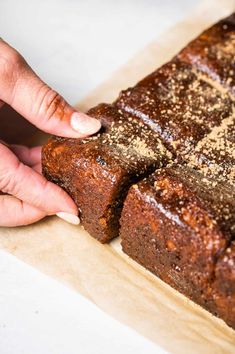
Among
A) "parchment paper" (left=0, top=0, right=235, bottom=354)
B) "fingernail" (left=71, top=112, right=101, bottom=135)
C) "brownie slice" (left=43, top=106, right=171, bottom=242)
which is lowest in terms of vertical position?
"parchment paper" (left=0, top=0, right=235, bottom=354)

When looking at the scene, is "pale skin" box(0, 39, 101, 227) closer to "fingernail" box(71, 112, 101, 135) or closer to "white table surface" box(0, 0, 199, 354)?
"fingernail" box(71, 112, 101, 135)

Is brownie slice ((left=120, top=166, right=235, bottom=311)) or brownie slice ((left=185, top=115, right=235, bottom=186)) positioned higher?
brownie slice ((left=185, top=115, right=235, bottom=186))

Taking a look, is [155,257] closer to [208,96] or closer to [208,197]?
[208,197]

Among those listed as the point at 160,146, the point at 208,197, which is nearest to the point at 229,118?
the point at 160,146

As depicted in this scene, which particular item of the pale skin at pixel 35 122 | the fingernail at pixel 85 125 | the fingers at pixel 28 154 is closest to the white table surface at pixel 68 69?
the pale skin at pixel 35 122

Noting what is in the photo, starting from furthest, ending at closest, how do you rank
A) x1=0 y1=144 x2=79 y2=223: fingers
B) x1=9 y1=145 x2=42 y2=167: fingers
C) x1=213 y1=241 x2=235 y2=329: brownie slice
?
x1=9 y1=145 x2=42 y2=167: fingers
x1=0 y1=144 x2=79 y2=223: fingers
x1=213 y1=241 x2=235 y2=329: brownie slice

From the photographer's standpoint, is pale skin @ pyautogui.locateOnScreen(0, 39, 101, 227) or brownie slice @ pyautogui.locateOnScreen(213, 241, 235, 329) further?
pale skin @ pyautogui.locateOnScreen(0, 39, 101, 227)

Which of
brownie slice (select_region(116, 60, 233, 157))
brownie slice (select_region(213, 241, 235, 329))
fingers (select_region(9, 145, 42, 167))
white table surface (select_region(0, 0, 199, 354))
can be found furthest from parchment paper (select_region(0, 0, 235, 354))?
brownie slice (select_region(116, 60, 233, 157))
